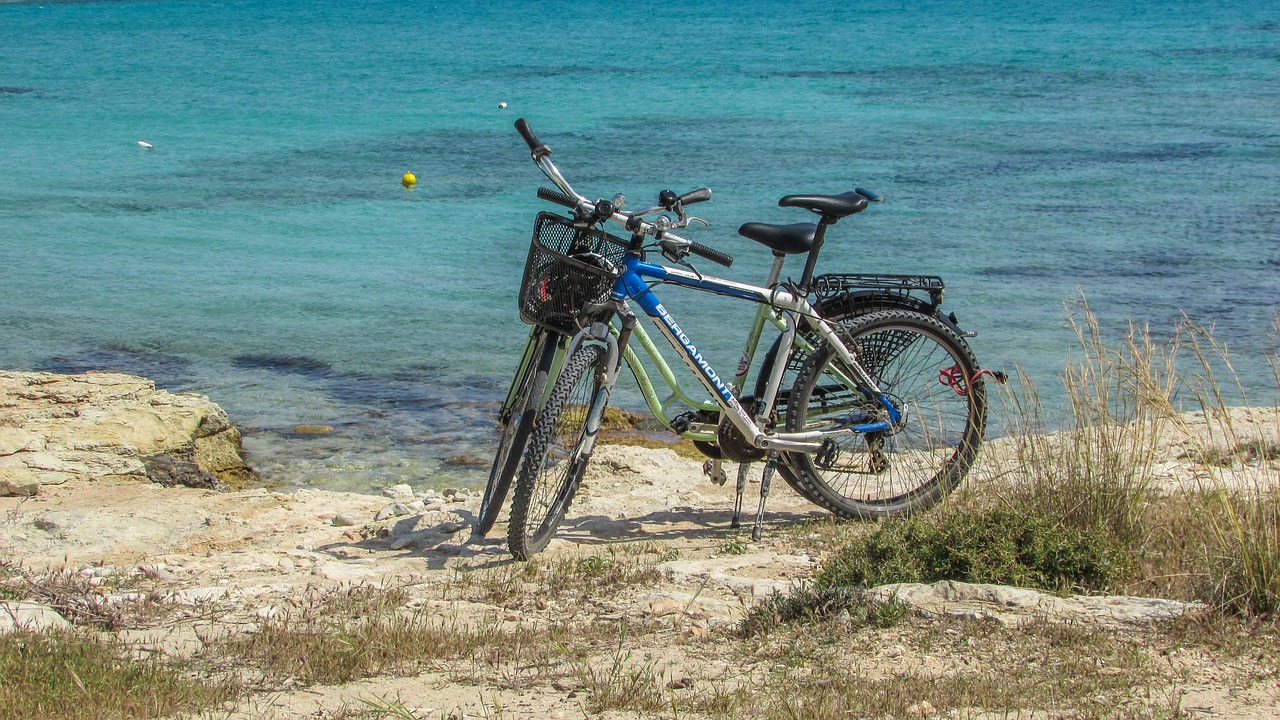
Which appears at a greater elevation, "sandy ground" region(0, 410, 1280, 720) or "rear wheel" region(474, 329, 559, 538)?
"rear wheel" region(474, 329, 559, 538)

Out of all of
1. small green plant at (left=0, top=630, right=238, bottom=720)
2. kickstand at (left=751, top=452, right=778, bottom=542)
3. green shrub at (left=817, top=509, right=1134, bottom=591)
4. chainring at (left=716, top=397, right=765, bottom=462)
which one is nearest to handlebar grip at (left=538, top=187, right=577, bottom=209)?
chainring at (left=716, top=397, right=765, bottom=462)

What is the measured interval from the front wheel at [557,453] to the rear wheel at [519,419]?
66 mm

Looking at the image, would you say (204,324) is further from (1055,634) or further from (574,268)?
(1055,634)

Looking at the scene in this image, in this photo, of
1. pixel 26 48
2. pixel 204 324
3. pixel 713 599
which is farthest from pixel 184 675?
pixel 26 48

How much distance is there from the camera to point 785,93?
31109mm

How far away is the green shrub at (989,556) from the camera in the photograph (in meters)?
4.58

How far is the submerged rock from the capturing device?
22.1 feet

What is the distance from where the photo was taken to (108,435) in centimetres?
709

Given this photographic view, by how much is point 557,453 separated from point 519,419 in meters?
0.50

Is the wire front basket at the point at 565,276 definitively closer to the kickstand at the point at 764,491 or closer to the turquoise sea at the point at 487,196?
the kickstand at the point at 764,491

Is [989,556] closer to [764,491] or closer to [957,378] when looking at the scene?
[764,491]

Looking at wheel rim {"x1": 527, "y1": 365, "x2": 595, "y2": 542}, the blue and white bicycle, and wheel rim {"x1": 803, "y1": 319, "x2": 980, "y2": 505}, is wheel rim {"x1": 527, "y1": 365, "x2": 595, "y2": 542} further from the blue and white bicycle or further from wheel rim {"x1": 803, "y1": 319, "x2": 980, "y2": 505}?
wheel rim {"x1": 803, "y1": 319, "x2": 980, "y2": 505}

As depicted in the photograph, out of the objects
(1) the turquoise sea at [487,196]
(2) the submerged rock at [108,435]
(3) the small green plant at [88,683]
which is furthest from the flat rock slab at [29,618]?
(1) the turquoise sea at [487,196]

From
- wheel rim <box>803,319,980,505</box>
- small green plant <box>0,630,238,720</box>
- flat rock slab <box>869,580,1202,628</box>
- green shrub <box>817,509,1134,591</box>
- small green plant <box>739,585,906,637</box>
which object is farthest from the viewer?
wheel rim <box>803,319,980,505</box>
